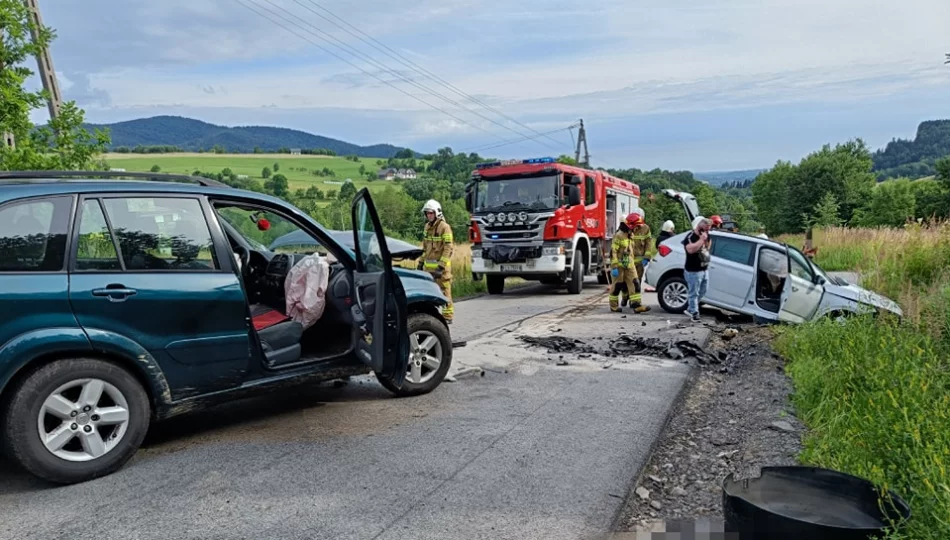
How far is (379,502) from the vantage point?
3537 millimetres

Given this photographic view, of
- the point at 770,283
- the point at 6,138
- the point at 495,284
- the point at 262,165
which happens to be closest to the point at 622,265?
the point at 770,283

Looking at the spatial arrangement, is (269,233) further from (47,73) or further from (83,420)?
(47,73)

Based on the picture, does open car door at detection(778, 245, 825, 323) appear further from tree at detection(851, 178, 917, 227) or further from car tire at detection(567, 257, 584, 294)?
tree at detection(851, 178, 917, 227)

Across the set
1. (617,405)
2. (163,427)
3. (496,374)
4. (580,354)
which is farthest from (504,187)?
(163,427)

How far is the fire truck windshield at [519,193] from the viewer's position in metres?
14.2

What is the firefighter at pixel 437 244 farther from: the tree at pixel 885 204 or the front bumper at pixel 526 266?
the tree at pixel 885 204

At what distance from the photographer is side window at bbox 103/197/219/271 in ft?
13.4

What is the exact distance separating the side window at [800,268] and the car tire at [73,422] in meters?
8.60

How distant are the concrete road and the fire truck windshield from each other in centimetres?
833

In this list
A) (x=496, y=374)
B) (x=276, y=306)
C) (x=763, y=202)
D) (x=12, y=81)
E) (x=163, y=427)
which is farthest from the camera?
(x=763, y=202)

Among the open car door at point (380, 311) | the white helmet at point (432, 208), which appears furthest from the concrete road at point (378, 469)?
the white helmet at point (432, 208)

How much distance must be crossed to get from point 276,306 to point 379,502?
234cm

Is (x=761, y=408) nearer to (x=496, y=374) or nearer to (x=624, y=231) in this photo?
(x=496, y=374)

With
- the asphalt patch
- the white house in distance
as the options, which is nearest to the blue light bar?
the asphalt patch
